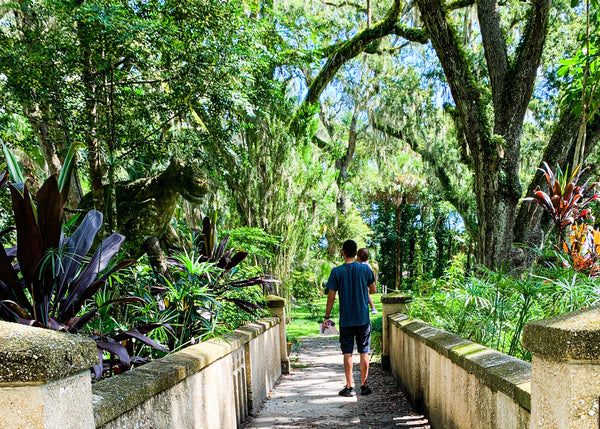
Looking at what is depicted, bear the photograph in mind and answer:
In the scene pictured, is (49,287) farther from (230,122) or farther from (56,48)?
(230,122)

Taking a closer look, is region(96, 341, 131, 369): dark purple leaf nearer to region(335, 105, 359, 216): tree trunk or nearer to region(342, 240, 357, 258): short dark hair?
region(342, 240, 357, 258): short dark hair

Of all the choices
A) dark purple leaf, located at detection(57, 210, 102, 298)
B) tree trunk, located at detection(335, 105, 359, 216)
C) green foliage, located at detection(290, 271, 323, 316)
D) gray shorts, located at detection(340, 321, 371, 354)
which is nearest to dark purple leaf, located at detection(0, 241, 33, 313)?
dark purple leaf, located at detection(57, 210, 102, 298)

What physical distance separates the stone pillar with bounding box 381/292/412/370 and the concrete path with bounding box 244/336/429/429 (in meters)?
0.24

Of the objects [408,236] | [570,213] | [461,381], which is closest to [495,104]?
[570,213]

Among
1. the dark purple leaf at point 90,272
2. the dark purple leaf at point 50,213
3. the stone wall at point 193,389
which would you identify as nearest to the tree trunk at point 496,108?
the stone wall at point 193,389

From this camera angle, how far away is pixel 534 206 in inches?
339

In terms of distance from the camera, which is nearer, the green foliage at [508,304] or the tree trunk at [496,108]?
the green foliage at [508,304]

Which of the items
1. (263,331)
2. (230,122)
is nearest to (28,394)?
(263,331)

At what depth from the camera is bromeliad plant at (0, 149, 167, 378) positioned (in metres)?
2.70

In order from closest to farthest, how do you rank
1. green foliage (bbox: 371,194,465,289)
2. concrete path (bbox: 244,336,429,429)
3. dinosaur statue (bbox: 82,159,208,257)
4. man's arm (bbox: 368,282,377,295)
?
concrete path (bbox: 244,336,429,429), dinosaur statue (bbox: 82,159,208,257), man's arm (bbox: 368,282,377,295), green foliage (bbox: 371,194,465,289)

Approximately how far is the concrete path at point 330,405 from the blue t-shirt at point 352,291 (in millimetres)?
955

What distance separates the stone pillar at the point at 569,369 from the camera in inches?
64.2

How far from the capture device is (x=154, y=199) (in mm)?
6281

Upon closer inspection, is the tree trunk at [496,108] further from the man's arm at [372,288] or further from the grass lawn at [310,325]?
the grass lawn at [310,325]
